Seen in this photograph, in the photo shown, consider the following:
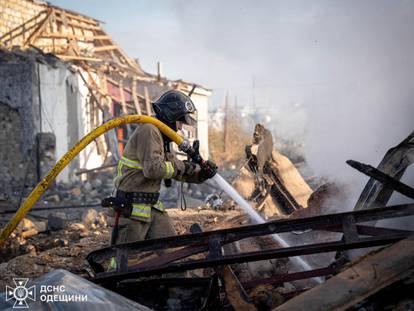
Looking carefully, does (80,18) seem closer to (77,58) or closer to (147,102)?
(77,58)

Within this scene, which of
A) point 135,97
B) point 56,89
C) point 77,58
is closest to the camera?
point 56,89

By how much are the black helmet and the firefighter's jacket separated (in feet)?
0.84

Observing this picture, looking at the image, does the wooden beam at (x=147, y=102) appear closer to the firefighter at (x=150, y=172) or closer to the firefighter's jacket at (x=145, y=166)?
the firefighter at (x=150, y=172)

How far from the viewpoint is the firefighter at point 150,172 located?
3.39 m

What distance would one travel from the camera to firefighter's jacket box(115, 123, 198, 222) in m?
3.35

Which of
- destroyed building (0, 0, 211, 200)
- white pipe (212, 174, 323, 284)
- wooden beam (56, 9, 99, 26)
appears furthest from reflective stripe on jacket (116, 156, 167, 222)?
wooden beam (56, 9, 99, 26)

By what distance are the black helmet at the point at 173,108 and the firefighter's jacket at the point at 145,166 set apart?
0.84 feet

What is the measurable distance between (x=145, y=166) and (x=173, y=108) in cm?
59

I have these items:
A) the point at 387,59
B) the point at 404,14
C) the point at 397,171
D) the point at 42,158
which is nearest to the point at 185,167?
the point at 397,171

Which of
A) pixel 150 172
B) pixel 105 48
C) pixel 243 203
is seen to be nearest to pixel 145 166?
pixel 150 172

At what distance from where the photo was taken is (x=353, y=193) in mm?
4465

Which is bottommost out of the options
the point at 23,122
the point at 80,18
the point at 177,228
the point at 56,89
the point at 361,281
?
the point at 177,228

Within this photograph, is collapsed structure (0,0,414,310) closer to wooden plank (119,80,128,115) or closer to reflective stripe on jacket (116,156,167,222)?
wooden plank (119,80,128,115)

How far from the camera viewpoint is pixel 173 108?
3.66 meters
